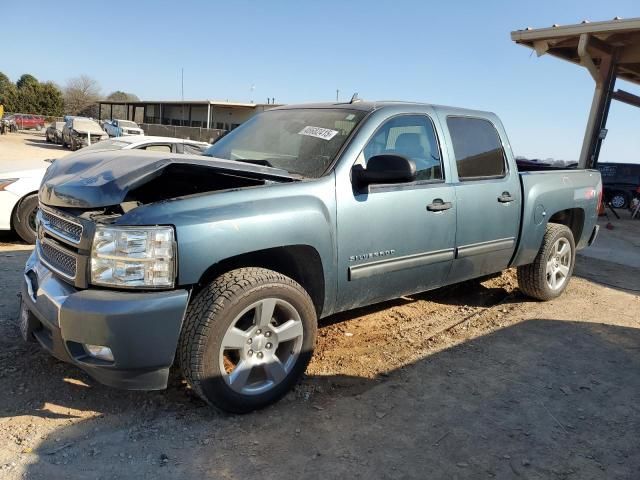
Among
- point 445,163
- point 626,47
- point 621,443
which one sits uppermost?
point 626,47

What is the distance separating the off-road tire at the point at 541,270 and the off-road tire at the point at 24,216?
5.79 meters

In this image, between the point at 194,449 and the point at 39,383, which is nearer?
the point at 194,449

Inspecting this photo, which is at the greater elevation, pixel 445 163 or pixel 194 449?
pixel 445 163

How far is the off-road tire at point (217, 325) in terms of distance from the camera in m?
2.80

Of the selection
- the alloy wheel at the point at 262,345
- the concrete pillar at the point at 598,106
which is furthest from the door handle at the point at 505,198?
the concrete pillar at the point at 598,106

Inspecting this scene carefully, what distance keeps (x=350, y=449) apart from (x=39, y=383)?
1.99 meters

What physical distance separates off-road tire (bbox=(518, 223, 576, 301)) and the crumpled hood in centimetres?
318

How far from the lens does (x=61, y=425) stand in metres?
2.89

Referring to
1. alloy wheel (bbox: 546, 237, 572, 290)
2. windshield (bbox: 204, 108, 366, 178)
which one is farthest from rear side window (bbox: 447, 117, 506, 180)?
alloy wheel (bbox: 546, 237, 572, 290)

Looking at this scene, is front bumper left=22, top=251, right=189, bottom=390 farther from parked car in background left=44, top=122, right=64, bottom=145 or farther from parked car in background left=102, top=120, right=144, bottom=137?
parked car in background left=44, top=122, right=64, bottom=145

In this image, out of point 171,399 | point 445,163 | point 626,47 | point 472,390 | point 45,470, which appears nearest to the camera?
point 45,470

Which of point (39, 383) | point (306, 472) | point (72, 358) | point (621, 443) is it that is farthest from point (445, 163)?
point (39, 383)

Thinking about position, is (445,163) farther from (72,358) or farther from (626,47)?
(626,47)

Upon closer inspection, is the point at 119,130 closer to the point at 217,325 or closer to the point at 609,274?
the point at 609,274
